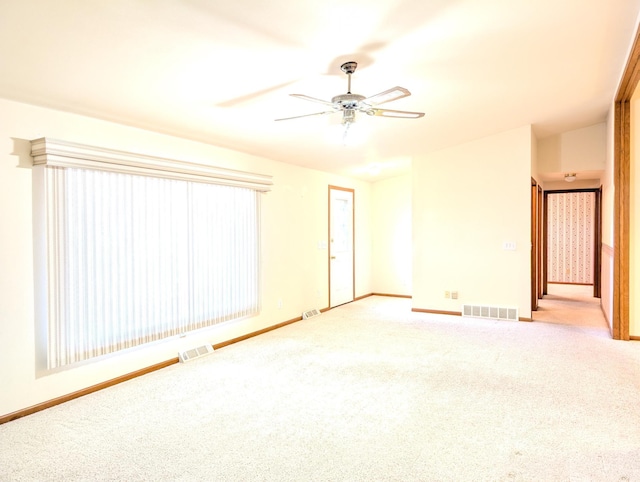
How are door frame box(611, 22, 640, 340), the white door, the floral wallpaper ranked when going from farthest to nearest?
the floral wallpaper
the white door
door frame box(611, 22, 640, 340)

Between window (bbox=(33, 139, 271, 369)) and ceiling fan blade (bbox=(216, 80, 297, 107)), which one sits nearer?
window (bbox=(33, 139, 271, 369))

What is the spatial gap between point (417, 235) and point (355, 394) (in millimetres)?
3834

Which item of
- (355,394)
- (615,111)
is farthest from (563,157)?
(355,394)

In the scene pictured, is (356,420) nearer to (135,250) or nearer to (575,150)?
(135,250)

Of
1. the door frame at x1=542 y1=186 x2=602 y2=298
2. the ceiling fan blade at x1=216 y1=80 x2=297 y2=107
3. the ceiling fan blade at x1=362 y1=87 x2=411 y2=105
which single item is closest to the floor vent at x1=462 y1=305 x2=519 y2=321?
the door frame at x1=542 y1=186 x2=602 y2=298

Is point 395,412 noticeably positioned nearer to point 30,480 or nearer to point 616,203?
point 30,480

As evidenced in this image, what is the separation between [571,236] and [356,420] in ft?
29.0

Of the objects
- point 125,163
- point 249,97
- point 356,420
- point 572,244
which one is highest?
point 249,97

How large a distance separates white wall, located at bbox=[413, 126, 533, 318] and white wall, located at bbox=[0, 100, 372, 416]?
1.89 m

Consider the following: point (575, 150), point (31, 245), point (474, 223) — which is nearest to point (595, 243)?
point (575, 150)

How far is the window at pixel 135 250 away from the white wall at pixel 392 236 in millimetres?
3703

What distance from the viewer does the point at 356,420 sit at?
8.87 ft

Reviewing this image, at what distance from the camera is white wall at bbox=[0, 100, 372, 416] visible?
9.11 ft

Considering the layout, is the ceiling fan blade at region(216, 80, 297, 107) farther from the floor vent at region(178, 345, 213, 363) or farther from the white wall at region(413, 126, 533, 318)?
the white wall at region(413, 126, 533, 318)
